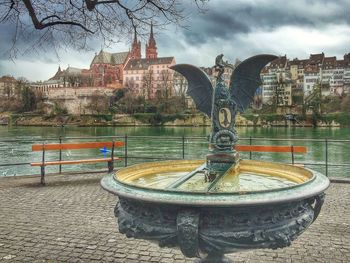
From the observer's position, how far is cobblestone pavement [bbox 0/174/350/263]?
531 centimetres

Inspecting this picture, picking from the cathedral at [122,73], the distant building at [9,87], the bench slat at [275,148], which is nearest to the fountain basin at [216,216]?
the bench slat at [275,148]

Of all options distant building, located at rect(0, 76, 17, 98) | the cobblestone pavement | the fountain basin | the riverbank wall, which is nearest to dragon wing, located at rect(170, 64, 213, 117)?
the cobblestone pavement

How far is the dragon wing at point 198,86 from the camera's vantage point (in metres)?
5.12

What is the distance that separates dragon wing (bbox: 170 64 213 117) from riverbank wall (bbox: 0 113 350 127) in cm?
6620

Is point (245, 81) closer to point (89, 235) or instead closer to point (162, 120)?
point (89, 235)

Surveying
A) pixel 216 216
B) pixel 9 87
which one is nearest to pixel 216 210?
pixel 216 216

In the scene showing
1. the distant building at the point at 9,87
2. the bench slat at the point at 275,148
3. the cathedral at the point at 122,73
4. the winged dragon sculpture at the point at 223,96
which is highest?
the cathedral at the point at 122,73

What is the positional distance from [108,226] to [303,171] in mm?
3694

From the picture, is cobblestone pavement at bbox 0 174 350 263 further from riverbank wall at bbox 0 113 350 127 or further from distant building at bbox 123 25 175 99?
distant building at bbox 123 25 175 99

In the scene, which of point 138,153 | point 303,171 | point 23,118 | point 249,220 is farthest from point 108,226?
point 23,118

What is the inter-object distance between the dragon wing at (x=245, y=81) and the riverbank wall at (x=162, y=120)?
217ft

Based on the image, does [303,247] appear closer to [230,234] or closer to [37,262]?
[230,234]

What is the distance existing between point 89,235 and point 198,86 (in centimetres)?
282

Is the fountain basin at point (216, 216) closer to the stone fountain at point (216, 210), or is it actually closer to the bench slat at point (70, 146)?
the stone fountain at point (216, 210)
